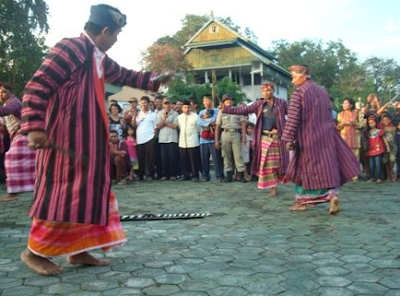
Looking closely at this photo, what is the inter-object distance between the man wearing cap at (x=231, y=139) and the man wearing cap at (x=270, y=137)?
6.54ft

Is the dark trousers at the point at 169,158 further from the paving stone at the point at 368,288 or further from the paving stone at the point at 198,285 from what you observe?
the paving stone at the point at 368,288

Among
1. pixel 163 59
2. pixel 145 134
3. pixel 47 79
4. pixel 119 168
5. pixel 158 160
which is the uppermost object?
pixel 163 59

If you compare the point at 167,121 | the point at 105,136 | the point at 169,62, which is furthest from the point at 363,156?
the point at 169,62

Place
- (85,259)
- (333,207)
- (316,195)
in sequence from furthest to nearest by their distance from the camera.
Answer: (316,195), (333,207), (85,259)

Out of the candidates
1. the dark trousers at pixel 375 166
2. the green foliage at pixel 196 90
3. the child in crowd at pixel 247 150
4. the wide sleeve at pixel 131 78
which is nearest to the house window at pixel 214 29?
the green foliage at pixel 196 90

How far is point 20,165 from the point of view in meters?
6.41

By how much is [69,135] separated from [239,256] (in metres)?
1.60

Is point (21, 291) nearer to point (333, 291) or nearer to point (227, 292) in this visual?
point (227, 292)

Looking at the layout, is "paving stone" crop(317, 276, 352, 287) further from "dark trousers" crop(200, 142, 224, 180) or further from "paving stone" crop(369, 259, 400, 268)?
"dark trousers" crop(200, 142, 224, 180)

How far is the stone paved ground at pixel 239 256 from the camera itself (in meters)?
2.93

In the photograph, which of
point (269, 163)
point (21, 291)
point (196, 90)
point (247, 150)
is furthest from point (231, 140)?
point (196, 90)

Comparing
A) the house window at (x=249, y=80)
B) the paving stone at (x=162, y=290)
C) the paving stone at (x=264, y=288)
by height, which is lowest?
the paving stone at (x=264, y=288)

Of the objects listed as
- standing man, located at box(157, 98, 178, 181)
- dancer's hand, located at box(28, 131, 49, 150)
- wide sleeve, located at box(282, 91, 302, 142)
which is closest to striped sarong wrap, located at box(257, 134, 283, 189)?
wide sleeve, located at box(282, 91, 302, 142)

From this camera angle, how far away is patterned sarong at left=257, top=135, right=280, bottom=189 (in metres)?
7.42
